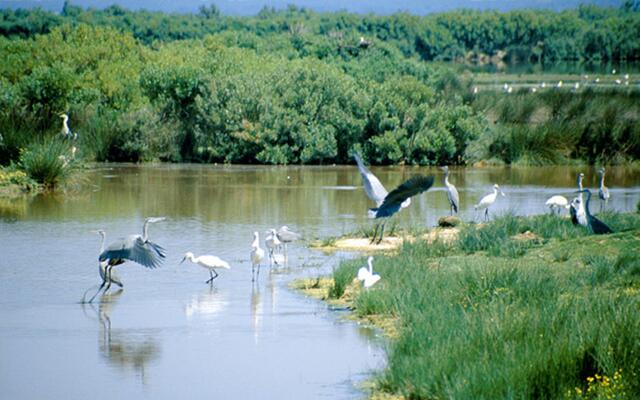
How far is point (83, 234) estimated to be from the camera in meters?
18.8

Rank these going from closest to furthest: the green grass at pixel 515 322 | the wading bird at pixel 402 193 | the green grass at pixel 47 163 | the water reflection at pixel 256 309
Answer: the green grass at pixel 515 322 < the water reflection at pixel 256 309 < the wading bird at pixel 402 193 < the green grass at pixel 47 163

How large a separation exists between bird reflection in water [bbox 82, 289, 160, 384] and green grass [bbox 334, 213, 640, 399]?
237 centimetres

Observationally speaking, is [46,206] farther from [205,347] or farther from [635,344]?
[635,344]

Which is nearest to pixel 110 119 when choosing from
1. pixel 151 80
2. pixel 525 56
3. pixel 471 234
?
pixel 151 80

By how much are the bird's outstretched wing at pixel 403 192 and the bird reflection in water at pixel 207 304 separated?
2661 millimetres

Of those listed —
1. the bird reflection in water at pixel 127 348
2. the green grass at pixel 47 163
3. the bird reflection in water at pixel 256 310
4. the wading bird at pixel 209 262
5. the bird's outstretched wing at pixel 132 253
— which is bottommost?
the bird reflection in water at pixel 127 348

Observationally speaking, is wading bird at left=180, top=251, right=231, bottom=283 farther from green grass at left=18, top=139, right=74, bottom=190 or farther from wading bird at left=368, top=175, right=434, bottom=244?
green grass at left=18, top=139, right=74, bottom=190

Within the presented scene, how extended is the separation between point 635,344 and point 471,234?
7408mm

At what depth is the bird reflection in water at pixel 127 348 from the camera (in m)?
10.8

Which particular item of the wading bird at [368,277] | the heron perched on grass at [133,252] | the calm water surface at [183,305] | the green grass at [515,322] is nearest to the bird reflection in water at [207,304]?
the calm water surface at [183,305]

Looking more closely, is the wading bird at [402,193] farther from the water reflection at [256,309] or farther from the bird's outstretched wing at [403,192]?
the water reflection at [256,309]

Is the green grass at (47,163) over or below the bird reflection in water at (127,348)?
over

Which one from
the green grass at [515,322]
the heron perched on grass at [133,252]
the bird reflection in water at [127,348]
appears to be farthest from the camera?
the heron perched on grass at [133,252]

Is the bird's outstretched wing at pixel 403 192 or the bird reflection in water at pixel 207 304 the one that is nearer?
the bird reflection in water at pixel 207 304
